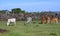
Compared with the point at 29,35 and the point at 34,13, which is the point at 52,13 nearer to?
the point at 34,13

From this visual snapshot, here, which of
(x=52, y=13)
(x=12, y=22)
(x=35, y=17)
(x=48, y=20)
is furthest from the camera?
(x=52, y=13)

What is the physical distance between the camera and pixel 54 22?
3562cm

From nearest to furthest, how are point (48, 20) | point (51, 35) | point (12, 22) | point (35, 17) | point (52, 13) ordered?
point (51, 35) → point (12, 22) → point (48, 20) → point (35, 17) → point (52, 13)

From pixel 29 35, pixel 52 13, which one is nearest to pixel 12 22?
pixel 29 35

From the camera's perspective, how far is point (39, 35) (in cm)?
1964

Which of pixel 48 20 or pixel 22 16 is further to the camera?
pixel 22 16

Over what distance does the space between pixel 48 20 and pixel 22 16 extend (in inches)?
527

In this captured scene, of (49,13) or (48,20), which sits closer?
(48,20)

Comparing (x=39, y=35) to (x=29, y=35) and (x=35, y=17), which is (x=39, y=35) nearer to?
(x=29, y=35)

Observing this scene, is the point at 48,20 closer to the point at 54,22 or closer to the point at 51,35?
the point at 54,22

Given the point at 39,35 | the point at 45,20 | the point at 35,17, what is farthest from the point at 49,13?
the point at 39,35

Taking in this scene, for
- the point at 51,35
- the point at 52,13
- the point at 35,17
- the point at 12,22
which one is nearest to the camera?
the point at 51,35

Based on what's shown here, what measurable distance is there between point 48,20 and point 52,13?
15734 millimetres

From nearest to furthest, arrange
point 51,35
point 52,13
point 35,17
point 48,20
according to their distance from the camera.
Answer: point 51,35
point 48,20
point 35,17
point 52,13
